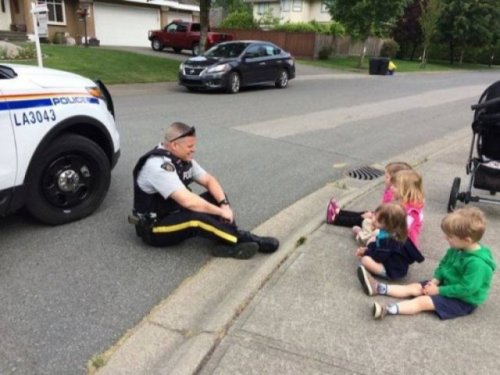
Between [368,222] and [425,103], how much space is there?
12.6m

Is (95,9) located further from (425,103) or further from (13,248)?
(13,248)

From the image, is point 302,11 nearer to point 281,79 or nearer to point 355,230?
point 281,79

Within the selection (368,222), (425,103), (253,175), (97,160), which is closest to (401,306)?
(368,222)

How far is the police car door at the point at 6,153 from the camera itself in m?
3.71

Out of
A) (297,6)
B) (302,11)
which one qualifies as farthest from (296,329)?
(297,6)

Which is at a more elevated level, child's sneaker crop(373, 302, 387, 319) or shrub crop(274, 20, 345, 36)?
shrub crop(274, 20, 345, 36)

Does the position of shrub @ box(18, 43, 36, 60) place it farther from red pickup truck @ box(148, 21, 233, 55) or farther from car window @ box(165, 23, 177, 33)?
car window @ box(165, 23, 177, 33)

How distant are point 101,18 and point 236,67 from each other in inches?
974

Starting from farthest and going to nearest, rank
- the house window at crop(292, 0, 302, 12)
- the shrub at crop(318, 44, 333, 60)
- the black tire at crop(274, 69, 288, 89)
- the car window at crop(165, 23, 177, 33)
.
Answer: the house window at crop(292, 0, 302, 12) < the shrub at crop(318, 44, 333, 60) < the car window at crop(165, 23, 177, 33) < the black tire at crop(274, 69, 288, 89)

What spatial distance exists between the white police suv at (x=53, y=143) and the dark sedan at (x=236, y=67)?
1010 centimetres

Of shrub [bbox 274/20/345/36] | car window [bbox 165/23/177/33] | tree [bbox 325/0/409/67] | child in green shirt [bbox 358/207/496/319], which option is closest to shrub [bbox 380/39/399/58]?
shrub [bbox 274/20/345/36]

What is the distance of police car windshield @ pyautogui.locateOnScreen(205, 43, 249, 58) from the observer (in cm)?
1596

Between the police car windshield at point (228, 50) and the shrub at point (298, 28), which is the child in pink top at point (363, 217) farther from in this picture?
the shrub at point (298, 28)

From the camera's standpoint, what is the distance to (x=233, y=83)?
15.3 metres
